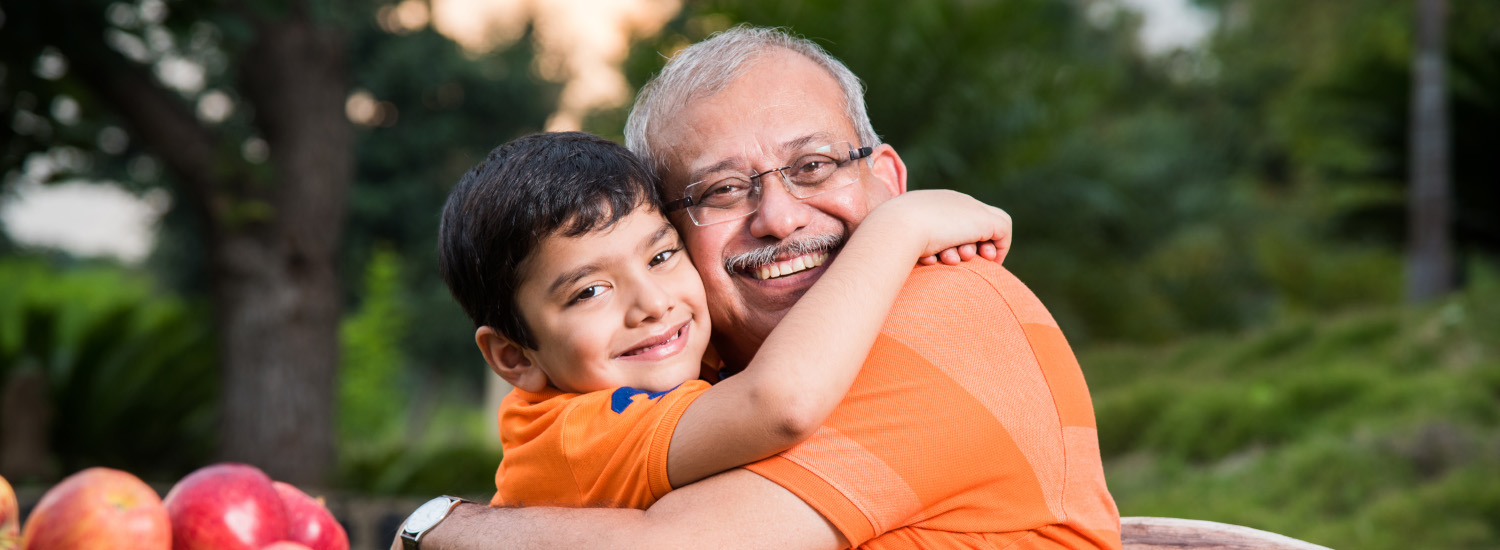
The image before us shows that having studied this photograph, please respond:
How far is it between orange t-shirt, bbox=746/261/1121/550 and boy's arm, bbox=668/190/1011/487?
5cm

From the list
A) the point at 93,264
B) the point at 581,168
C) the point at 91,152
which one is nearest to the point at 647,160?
the point at 581,168

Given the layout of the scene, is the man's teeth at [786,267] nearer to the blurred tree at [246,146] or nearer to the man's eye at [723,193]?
the man's eye at [723,193]

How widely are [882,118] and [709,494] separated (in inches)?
364

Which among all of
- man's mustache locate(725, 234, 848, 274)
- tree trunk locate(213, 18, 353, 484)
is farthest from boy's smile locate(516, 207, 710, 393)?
tree trunk locate(213, 18, 353, 484)

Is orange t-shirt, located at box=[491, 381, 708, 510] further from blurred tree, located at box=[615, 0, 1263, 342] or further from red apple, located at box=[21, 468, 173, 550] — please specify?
blurred tree, located at box=[615, 0, 1263, 342]

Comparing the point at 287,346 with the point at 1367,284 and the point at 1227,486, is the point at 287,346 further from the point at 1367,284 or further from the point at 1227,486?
the point at 1367,284

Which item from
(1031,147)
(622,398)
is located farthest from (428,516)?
(1031,147)

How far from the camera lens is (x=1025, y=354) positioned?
1.76m

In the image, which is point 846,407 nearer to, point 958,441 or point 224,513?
point 958,441

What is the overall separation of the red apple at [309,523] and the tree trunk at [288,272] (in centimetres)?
594

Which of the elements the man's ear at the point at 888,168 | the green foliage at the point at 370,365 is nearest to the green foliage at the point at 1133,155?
the green foliage at the point at 370,365

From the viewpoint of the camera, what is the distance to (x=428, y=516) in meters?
1.93

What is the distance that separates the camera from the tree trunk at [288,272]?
25.1 ft

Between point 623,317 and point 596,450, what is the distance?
307mm
